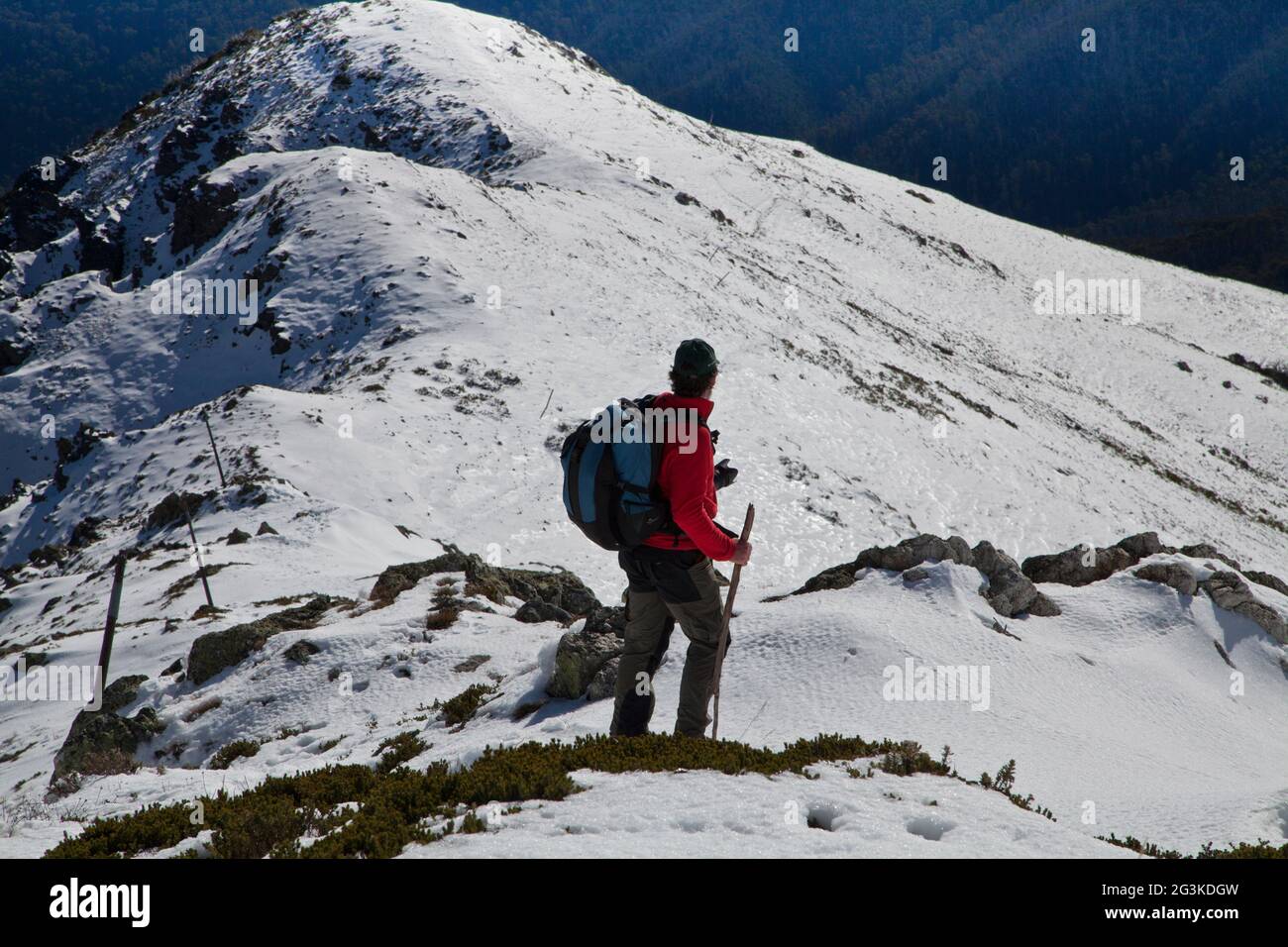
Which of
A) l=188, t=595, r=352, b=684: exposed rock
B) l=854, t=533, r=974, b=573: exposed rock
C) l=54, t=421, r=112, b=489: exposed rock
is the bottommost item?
l=188, t=595, r=352, b=684: exposed rock

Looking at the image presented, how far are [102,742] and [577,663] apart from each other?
7.23 metres

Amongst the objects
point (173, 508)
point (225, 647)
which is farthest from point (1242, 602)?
point (173, 508)

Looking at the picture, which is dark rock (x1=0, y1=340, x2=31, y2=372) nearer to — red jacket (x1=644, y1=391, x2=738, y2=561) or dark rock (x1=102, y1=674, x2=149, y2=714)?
dark rock (x1=102, y1=674, x2=149, y2=714)

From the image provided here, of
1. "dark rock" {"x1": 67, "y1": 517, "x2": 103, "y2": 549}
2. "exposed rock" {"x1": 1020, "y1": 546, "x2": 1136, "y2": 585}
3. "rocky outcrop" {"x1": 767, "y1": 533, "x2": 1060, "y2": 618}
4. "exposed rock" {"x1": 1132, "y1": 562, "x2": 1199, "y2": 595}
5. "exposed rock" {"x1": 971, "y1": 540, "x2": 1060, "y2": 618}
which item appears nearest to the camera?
"exposed rock" {"x1": 971, "y1": 540, "x2": 1060, "y2": 618}

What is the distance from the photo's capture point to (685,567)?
20.2ft

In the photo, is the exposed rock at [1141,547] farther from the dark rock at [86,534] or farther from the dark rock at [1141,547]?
the dark rock at [86,534]

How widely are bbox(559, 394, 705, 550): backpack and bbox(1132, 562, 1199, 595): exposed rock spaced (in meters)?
10.3

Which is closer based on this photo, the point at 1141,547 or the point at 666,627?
the point at 666,627

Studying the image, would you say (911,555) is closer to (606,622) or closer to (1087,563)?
(1087,563)

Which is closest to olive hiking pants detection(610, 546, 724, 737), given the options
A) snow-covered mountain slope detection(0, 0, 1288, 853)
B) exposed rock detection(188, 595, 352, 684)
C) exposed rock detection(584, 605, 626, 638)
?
snow-covered mountain slope detection(0, 0, 1288, 853)

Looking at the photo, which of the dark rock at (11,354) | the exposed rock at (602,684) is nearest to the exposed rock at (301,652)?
the exposed rock at (602,684)

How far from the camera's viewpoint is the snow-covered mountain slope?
31.3 ft

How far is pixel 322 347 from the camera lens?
36938 mm

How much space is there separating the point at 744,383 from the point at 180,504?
21.3m
